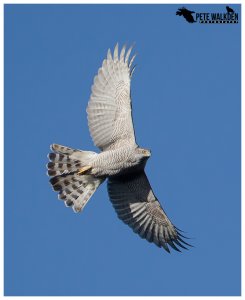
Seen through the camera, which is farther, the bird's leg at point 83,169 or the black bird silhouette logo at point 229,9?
the black bird silhouette logo at point 229,9

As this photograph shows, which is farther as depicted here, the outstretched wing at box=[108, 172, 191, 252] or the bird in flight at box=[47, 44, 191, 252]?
the outstretched wing at box=[108, 172, 191, 252]

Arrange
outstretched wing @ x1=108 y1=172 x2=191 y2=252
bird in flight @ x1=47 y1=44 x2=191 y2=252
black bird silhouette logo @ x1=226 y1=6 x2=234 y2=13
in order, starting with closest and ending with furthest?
bird in flight @ x1=47 y1=44 x2=191 y2=252 → outstretched wing @ x1=108 y1=172 x2=191 y2=252 → black bird silhouette logo @ x1=226 y1=6 x2=234 y2=13

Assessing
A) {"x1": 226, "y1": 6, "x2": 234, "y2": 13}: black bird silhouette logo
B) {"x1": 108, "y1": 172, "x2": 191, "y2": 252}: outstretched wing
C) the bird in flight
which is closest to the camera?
the bird in flight

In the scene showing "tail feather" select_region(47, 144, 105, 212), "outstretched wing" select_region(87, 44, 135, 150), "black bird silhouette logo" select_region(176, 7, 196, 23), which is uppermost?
"black bird silhouette logo" select_region(176, 7, 196, 23)

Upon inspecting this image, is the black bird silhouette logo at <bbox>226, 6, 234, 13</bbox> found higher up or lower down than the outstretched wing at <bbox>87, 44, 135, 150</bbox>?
higher up

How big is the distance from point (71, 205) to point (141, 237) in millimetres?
1643

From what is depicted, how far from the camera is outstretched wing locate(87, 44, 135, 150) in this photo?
19.9 meters

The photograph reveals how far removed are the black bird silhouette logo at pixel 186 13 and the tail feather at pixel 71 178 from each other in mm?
3675

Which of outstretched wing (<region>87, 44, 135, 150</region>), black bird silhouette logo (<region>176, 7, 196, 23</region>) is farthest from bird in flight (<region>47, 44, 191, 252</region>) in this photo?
black bird silhouette logo (<region>176, 7, 196, 23</region>)

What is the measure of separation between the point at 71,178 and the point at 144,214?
1756mm

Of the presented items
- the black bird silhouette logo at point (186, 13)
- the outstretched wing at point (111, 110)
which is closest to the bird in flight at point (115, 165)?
the outstretched wing at point (111, 110)

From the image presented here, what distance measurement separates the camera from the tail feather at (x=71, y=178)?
65.7 feet

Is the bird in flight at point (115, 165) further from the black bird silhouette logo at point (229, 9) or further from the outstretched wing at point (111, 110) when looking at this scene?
the black bird silhouette logo at point (229, 9)

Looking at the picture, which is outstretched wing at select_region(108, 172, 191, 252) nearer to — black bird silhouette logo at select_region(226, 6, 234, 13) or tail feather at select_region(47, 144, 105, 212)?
tail feather at select_region(47, 144, 105, 212)
